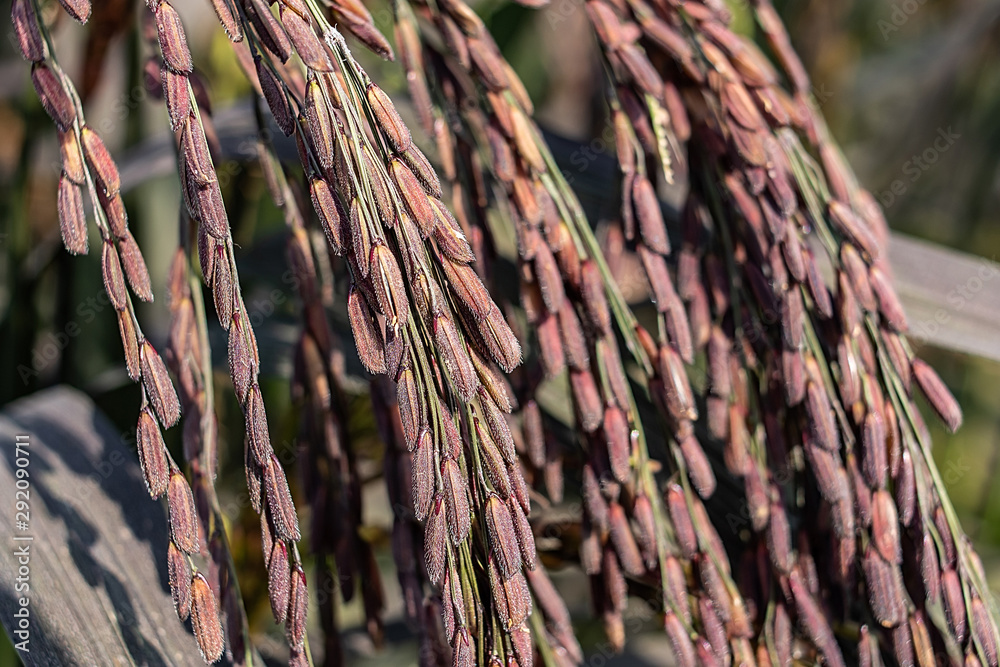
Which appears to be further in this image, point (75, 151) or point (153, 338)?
point (153, 338)

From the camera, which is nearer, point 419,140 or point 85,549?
point 85,549

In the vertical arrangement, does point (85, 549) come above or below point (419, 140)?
below

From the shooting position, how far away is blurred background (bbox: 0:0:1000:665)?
1045 millimetres

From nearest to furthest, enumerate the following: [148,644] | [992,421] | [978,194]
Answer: [148,644]
[978,194]
[992,421]

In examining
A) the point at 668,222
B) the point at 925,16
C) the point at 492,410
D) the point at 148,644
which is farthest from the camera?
the point at 925,16

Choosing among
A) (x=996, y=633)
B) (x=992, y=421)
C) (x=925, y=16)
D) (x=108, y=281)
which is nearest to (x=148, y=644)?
(x=108, y=281)

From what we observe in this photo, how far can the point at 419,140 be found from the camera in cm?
108

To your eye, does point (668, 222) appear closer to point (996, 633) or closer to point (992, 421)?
point (996, 633)

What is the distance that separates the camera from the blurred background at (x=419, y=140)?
1.04 metres

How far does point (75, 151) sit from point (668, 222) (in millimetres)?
577

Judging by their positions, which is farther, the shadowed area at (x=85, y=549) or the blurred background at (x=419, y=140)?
the blurred background at (x=419, y=140)

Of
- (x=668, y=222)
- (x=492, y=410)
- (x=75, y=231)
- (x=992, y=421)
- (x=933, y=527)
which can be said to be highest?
(x=75, y=231)

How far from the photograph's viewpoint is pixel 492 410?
1.64 feet

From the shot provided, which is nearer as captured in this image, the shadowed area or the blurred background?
the shadowed area
